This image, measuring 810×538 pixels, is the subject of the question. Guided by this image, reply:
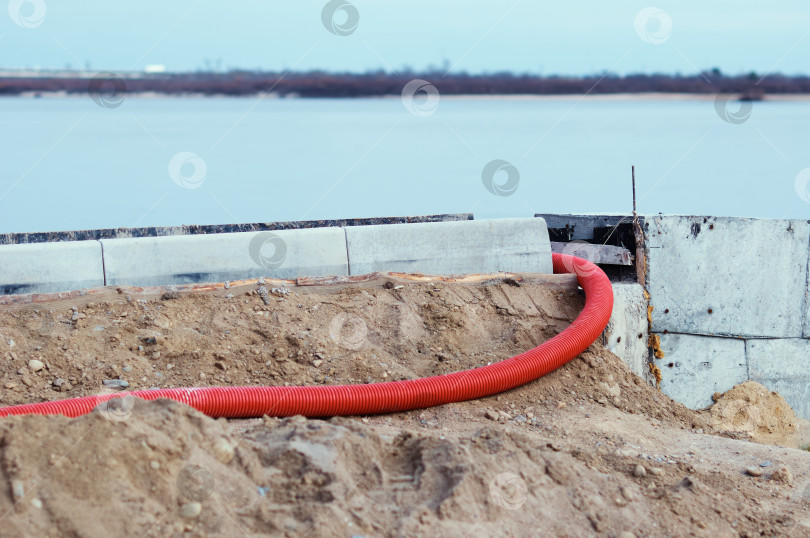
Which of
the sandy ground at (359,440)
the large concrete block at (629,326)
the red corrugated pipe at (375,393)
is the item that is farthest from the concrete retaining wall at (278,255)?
the red corrugated pipe at (375,393)

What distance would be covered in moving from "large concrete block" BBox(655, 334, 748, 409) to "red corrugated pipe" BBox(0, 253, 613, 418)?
5.05ft

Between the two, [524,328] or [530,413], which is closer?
[530,413]

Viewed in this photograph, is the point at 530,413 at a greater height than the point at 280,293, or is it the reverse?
the point at 280,293

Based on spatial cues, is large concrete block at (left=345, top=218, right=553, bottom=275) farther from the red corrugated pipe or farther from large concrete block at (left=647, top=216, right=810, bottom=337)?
large concrete block at (left=647, top=216, right=810, bottom=337)

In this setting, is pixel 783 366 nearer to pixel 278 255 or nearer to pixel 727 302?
pixel 727 302

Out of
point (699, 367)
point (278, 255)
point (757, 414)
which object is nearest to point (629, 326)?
point (699, 367)

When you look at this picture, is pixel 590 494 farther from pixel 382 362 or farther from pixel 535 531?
pixel 382 362

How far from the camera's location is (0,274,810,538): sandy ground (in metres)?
2.43

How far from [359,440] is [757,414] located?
4270mm

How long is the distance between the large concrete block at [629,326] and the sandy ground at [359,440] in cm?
33

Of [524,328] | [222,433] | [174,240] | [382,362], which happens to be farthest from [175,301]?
[524,328]

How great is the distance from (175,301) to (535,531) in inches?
109

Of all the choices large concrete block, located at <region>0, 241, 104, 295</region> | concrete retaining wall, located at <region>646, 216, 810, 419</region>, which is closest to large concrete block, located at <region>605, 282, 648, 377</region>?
concrete retaining wall, located at <region>646, 216, 810, 419</region>

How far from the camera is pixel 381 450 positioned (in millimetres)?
2979
